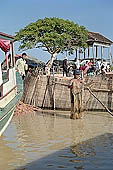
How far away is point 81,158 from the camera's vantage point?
6980mm

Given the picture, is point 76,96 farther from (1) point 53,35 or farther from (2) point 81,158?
(1) point 53,35

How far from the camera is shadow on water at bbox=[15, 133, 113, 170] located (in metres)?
6.43

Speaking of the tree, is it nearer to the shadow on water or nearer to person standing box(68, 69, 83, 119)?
person standing box(68, 69, 83, 119)

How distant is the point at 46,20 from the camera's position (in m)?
27.6

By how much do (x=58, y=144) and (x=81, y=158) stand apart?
53.5 inches

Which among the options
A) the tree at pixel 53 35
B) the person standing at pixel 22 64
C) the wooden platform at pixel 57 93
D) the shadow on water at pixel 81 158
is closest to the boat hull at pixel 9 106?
the shadow on water at pixel 81 158

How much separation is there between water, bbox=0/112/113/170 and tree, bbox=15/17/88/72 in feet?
51.0

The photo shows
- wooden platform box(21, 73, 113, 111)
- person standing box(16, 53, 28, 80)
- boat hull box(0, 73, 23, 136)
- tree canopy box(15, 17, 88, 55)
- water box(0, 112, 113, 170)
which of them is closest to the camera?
water box(0, 112, 113, 170)

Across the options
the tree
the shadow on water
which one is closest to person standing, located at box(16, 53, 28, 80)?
the shadow on water

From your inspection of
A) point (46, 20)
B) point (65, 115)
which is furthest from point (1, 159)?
point (46, 20)

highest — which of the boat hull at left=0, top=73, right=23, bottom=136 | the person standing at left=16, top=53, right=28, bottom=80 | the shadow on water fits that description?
the person standing at left=16, top=53, right=28, bottom=80

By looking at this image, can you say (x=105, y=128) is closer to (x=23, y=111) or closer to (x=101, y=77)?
(x=101, y=77)

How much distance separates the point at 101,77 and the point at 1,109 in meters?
7.17

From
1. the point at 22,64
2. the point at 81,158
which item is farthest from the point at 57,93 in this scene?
the point at 81,158
